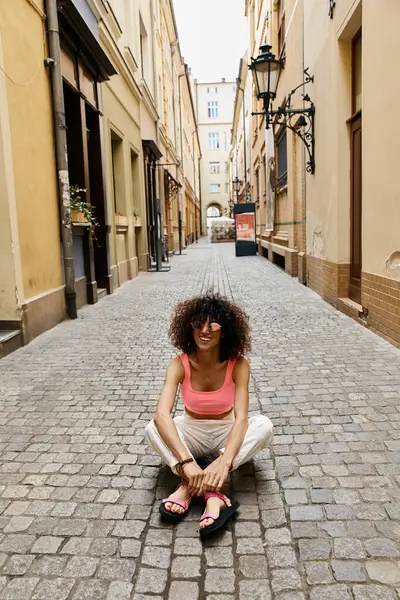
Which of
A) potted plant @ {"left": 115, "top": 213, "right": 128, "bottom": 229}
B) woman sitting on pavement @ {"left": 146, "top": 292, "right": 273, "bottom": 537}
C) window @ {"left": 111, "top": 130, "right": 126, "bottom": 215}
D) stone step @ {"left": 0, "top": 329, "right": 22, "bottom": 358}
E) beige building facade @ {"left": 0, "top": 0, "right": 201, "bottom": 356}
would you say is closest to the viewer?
woman sitting on pavement @ {"left": 146, "top": 292, "right": 273, "bottom": 537}

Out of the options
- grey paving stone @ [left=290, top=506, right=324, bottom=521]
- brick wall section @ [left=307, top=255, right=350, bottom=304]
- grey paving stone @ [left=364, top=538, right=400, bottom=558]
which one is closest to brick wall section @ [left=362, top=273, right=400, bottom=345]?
brick wall section @ [left=307, top=255, right=350, bottom=304]

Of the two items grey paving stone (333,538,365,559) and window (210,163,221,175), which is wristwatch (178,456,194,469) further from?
window (210,163,221,175)

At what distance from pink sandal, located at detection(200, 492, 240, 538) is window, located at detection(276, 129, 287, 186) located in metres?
12.7

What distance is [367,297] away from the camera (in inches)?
243

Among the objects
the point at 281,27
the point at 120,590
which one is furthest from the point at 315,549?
the point at 281,27

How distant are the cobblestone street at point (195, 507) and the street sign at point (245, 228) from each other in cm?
1587

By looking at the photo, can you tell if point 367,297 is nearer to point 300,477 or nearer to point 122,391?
point 122,391

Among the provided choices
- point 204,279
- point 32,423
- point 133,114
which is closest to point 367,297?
point 32,423

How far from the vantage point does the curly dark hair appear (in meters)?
2.67

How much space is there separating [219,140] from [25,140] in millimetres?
66275

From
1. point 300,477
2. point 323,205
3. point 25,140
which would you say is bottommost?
point 300,477

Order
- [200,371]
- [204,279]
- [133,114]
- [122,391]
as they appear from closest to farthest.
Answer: [200,371] → [122,391] → [204,279] → [133,114]

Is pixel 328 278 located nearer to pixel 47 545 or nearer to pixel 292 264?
pixel 292 264

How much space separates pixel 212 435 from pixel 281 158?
533 inches
